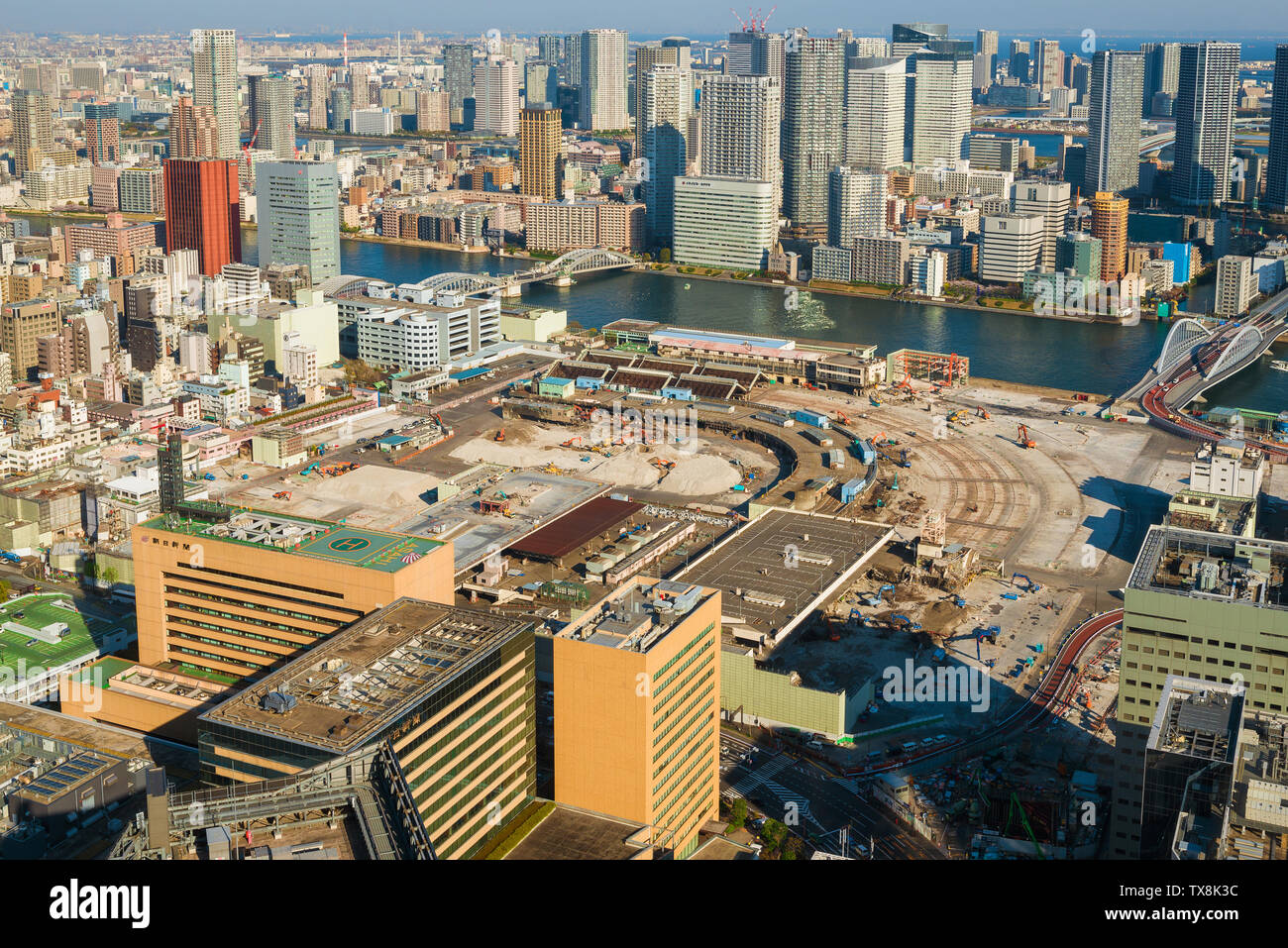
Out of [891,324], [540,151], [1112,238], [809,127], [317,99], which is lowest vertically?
[891,324]

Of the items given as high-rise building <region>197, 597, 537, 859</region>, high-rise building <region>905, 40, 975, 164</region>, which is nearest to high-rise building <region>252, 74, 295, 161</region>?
high-rise building <region>905, 40, 975, 164</region>

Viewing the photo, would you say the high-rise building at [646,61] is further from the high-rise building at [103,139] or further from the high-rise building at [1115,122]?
the high-rise building at [103,139]

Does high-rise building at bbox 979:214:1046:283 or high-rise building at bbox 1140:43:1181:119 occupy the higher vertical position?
high-rise building at bbox 1140:43:1181:119

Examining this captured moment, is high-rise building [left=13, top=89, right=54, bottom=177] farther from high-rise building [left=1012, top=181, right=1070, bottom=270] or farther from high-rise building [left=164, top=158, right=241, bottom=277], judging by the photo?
high-rise building [left=1012, top=181, right=1070, bottom=270]

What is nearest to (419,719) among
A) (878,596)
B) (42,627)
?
(42,627)

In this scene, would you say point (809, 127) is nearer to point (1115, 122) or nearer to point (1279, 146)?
point (1115, 122)
